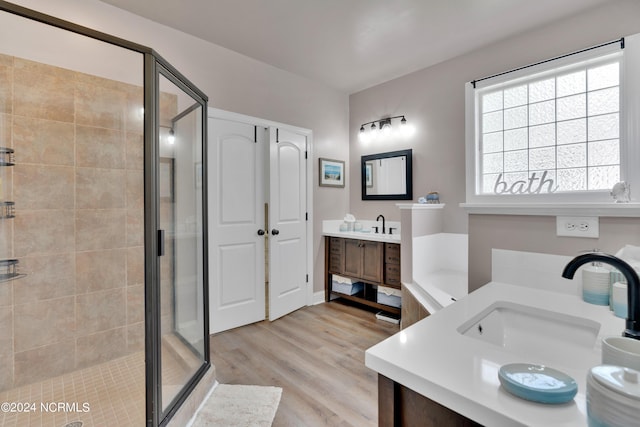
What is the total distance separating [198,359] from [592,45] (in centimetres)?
366

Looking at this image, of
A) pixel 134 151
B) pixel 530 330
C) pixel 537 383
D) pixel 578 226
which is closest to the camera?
pixel 537 383

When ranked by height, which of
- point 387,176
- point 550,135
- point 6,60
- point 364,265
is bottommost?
point 364,265

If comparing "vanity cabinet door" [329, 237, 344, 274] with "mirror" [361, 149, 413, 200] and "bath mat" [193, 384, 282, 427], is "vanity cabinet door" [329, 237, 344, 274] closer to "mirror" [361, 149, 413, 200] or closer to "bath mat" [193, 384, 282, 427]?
"mirror" [361, 149, 413, 200]

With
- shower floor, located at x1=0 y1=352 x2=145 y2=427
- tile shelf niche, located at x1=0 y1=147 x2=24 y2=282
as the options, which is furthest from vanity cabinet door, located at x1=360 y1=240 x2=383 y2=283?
tile shelf niche, located at x1=0 y1=147 x2=24 y2=282

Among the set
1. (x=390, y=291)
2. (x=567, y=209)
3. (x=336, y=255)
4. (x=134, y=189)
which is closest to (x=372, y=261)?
(x=390, y=291)

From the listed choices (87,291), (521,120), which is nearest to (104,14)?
(87,291)

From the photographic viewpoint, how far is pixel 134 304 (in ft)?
7.68

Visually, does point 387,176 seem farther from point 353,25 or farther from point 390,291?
point 353,25

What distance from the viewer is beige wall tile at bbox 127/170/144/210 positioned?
2311mm

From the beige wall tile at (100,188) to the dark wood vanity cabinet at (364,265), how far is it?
2.29 metres

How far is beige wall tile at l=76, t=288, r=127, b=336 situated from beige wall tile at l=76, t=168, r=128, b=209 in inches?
25.4

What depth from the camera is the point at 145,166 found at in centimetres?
141

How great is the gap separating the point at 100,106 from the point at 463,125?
124 inches

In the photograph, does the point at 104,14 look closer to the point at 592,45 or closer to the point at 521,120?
the point at 521,120
